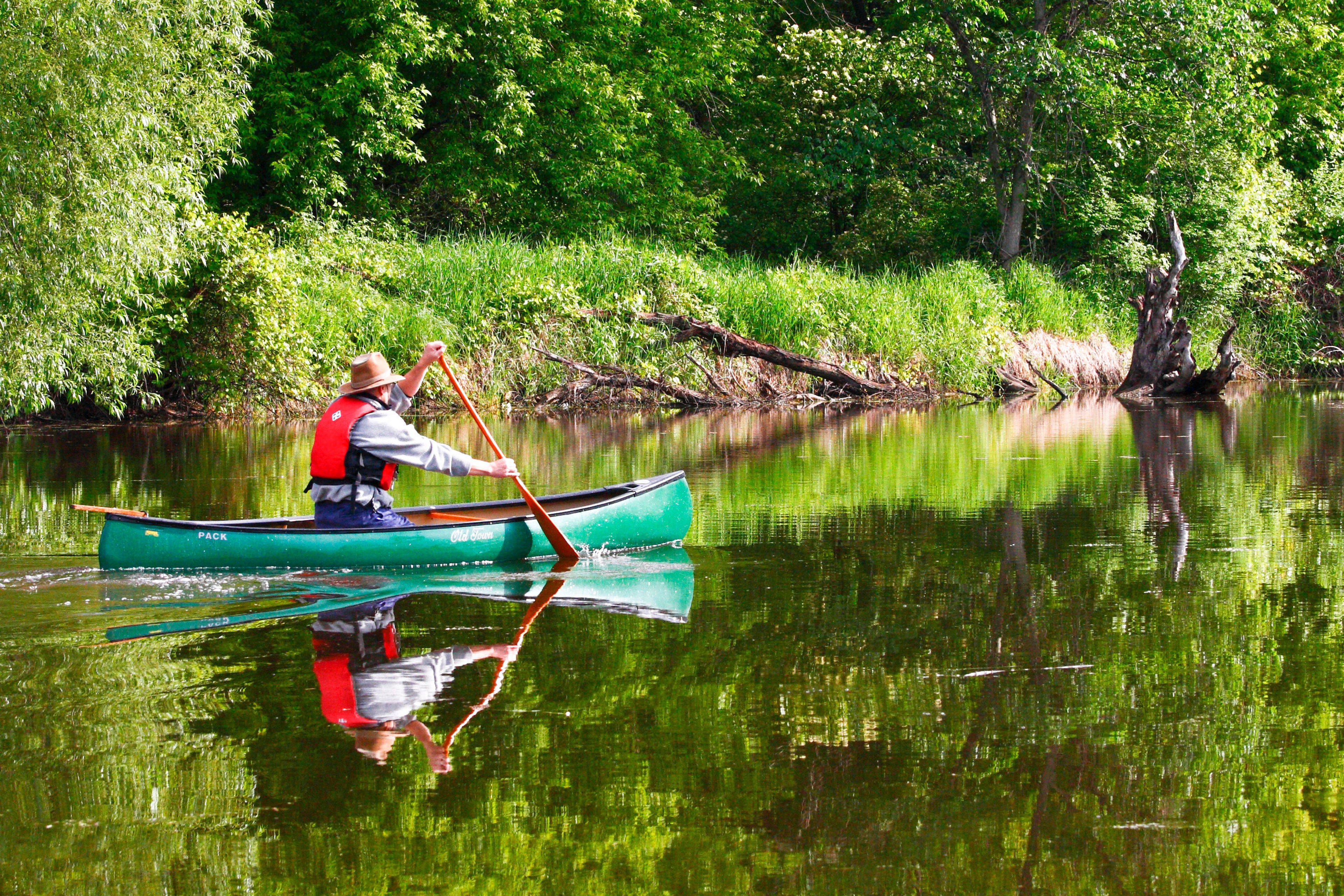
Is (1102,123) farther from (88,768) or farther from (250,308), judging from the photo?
(88,768)

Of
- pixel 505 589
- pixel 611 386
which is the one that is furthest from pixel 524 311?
pixel 505 589

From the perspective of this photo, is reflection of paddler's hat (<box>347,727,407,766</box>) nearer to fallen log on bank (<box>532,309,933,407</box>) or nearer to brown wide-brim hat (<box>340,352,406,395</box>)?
brown wide-brim hat (<box>340,352,406,395</box>)

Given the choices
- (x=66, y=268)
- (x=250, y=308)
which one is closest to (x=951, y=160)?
(x=250, y=308)

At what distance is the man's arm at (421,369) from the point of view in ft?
25.3

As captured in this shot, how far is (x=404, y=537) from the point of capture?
288 inches

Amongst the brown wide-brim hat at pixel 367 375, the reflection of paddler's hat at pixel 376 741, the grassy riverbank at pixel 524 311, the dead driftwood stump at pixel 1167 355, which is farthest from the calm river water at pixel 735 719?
the dead driftwood stump at pixel 1167 355

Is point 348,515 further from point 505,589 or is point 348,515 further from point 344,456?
point 505,589

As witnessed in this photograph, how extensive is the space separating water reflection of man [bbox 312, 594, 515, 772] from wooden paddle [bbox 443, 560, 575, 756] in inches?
1.7

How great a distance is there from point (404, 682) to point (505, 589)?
205cm

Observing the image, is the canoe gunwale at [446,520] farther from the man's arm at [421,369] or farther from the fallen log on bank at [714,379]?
the fallen log on bank at [714,379]

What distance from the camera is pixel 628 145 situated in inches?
1100

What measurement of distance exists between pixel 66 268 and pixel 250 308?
471 cm

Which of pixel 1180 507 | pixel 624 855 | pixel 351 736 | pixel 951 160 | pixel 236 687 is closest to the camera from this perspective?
pixel 624 855

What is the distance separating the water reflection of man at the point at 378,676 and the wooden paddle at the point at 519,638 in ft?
0.15
